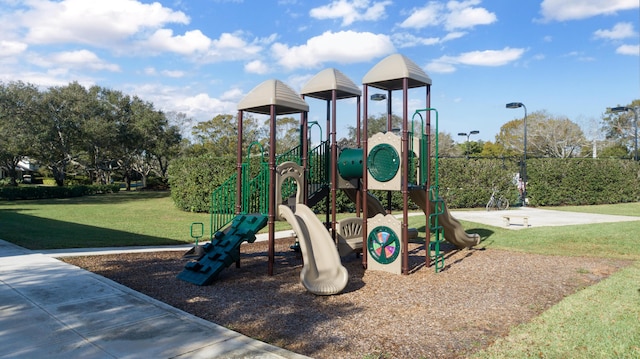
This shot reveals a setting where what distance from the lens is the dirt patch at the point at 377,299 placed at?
189 inches

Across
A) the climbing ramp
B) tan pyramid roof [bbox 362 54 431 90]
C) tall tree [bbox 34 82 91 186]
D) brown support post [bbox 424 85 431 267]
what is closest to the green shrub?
the climbing ramp

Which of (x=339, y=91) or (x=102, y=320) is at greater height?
(x=339, y=91)

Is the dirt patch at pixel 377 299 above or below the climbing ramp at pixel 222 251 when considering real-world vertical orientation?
below

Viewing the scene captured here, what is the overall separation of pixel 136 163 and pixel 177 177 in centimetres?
2840

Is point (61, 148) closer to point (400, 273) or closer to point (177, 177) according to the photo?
point (177, 177)

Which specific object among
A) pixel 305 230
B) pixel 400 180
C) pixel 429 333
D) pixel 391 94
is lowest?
pixel 429 333

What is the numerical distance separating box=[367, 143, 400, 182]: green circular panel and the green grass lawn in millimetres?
3534

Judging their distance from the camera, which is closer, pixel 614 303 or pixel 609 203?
pixel 614 303

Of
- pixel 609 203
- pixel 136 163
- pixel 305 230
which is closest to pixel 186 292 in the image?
pixel 305 230

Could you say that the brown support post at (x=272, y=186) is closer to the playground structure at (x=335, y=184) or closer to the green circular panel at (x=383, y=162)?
the playground structure at (x=335, y=184)

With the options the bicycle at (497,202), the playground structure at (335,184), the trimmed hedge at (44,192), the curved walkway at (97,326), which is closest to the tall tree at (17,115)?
the trimmed hedge at (44,192)

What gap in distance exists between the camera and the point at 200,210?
69.1 feet

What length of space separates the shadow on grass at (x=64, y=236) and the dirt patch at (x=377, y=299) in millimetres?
2244

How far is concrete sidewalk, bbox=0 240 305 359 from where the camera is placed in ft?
14.1
